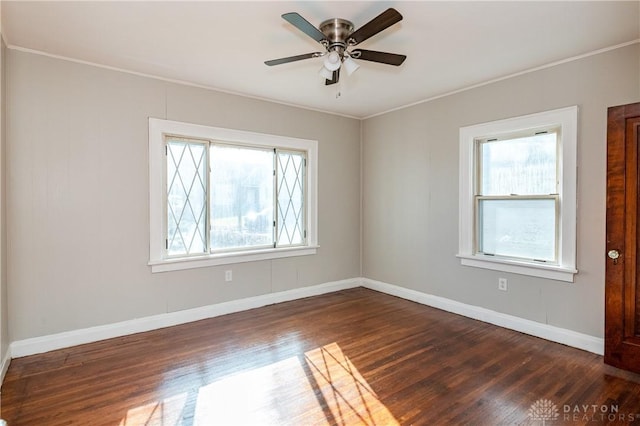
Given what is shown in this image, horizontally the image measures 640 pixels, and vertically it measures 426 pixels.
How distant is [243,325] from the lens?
3.64 m

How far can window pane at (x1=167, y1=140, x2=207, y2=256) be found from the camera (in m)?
3.67

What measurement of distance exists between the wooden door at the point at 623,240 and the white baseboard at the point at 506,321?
263mm

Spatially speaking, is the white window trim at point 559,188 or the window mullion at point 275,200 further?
the window mullion at point 275,200

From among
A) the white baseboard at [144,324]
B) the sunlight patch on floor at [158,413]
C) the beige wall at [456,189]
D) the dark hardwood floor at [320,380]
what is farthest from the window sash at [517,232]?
the sunlight patch on floor at [158,413]

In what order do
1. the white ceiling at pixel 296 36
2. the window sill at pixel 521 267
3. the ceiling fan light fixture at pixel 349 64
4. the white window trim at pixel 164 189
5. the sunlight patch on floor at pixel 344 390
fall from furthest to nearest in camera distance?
1. the white window trim at pixel 164 189
2. the window sill at pixel 521 267
3. the ceiling fan light fixture at pixel 349 64
4. the white ceiling at pixel 296 36
5. the sunlight patch on floor at pixel 344 390

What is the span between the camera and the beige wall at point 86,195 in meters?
2.91

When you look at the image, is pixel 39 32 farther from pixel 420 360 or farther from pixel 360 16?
pixel 420 360

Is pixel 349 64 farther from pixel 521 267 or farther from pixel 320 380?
pixel 521 267

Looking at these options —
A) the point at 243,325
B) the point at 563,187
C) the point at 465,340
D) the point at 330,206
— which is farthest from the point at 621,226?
the point at 243,325

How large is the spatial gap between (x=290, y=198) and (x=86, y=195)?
2302 millimetres

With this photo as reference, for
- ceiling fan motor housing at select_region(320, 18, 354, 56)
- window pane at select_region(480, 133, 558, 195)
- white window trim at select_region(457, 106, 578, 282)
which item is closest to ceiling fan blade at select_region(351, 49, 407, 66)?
ceiling fan motor housing at select_region(320, 18, 354, 56)

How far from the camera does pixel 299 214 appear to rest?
475cm

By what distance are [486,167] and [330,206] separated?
6.88ft

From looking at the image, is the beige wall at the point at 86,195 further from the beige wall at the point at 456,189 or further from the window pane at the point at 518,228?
the window pane at the point at 518,228
